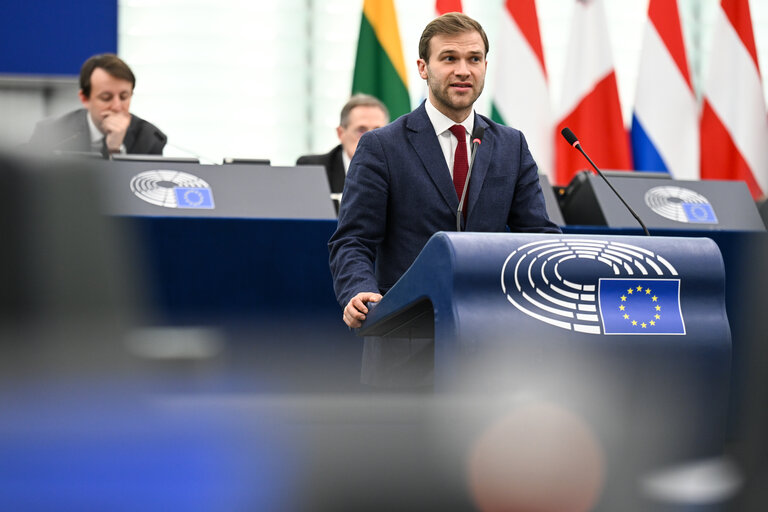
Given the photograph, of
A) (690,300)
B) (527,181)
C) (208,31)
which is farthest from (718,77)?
(690,300)

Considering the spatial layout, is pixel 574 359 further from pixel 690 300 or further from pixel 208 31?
pixel 208 31

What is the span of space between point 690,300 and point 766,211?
2748mm

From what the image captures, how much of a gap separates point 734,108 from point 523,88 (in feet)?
4.40

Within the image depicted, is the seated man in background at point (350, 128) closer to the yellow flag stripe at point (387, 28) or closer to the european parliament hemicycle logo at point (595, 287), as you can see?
the yellow flag stripe at point (387, 28)

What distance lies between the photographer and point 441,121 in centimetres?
178

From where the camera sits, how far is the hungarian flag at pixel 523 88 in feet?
18.0

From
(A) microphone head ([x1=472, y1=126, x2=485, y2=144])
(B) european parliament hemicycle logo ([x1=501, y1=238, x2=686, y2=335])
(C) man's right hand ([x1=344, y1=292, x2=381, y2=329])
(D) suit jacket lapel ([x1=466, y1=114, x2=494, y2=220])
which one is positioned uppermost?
(A) microphone head ([x1=472, y1=126, x2=485, y2=144])

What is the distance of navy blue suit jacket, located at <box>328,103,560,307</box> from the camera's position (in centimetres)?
172

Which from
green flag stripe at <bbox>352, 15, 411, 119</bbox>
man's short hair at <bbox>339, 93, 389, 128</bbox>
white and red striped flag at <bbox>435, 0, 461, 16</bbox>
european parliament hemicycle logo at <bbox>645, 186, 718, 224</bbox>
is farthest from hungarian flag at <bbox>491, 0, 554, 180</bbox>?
european parliament hemicycle logo at <bbox>645, 186, 718, 224</bbox>

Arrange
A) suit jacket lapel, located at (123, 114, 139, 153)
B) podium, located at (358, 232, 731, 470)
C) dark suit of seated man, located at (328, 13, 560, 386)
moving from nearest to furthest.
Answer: podium, located at (358, 232, 731, 470)
dark suit of seated man, located at (328, 13, 560, 386)
suit jacket lapel, located at (123, 114, 139, 153)

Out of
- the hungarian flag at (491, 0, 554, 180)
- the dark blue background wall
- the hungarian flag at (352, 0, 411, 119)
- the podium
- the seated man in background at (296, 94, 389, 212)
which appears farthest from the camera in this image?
the hungarian flag at (352, 0, 411, 119)

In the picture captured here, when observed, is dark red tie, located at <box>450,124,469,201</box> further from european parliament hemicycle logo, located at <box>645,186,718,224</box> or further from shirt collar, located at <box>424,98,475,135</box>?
european parliament hemicycle logo, located at <box>645,186,718,224</box>

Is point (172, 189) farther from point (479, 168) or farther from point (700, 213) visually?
point (700, 213)

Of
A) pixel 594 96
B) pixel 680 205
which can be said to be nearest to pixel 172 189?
pixel 680 205
